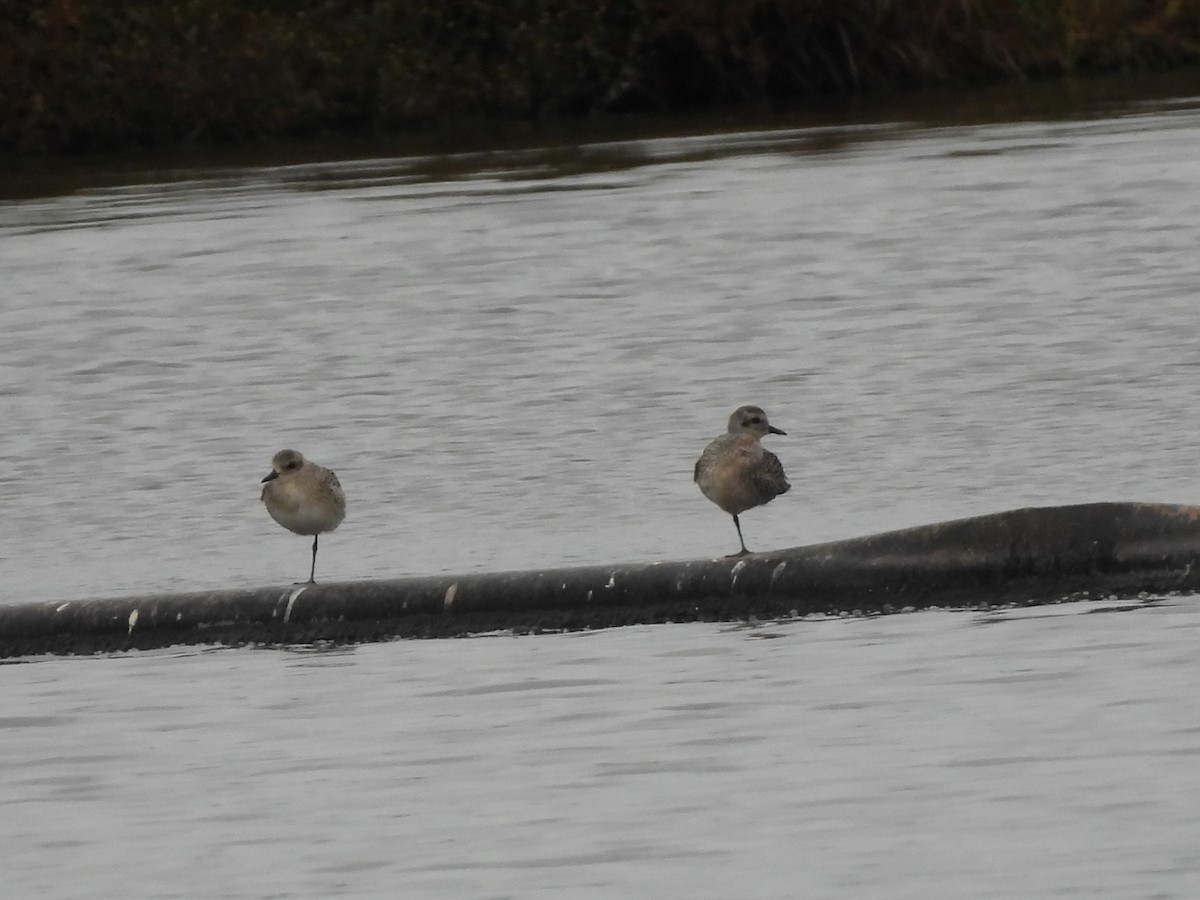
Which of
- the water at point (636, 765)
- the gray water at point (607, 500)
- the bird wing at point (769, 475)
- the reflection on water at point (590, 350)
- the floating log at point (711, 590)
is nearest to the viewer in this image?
the water at point (636, 765)

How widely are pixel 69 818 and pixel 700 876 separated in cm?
203

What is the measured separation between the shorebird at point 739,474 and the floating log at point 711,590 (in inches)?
21.7

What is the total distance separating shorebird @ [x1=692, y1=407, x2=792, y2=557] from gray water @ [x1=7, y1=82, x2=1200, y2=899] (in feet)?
2.44

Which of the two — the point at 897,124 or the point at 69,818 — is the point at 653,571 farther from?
the point at 897,124

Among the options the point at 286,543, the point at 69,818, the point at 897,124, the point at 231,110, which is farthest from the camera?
the point at 231,110

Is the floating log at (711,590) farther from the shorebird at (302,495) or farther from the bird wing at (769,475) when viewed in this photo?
the bird wing at (769,475)

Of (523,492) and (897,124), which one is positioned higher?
(523,492)

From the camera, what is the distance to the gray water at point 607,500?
7.89 metres

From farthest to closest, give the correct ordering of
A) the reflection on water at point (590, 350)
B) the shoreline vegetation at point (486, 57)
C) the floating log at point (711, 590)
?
1. the shoreline vegetation at point (486, 57)
2. the reflection on water at point (590, 350)
3. the floating log at point (711, 590)

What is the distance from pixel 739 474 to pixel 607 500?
2516mm

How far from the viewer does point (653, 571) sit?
1030 cm

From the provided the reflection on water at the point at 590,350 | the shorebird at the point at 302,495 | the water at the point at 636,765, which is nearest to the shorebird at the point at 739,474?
the water at the point at 636,765

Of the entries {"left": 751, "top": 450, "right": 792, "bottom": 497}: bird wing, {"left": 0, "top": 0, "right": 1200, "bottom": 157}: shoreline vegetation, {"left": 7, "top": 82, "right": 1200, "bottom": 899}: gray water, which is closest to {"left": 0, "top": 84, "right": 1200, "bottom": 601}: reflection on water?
{"left": 7, "top": 82, "right": 1200, "bottom": 899}: gray water

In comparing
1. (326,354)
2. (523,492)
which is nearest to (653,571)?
(523,492)
